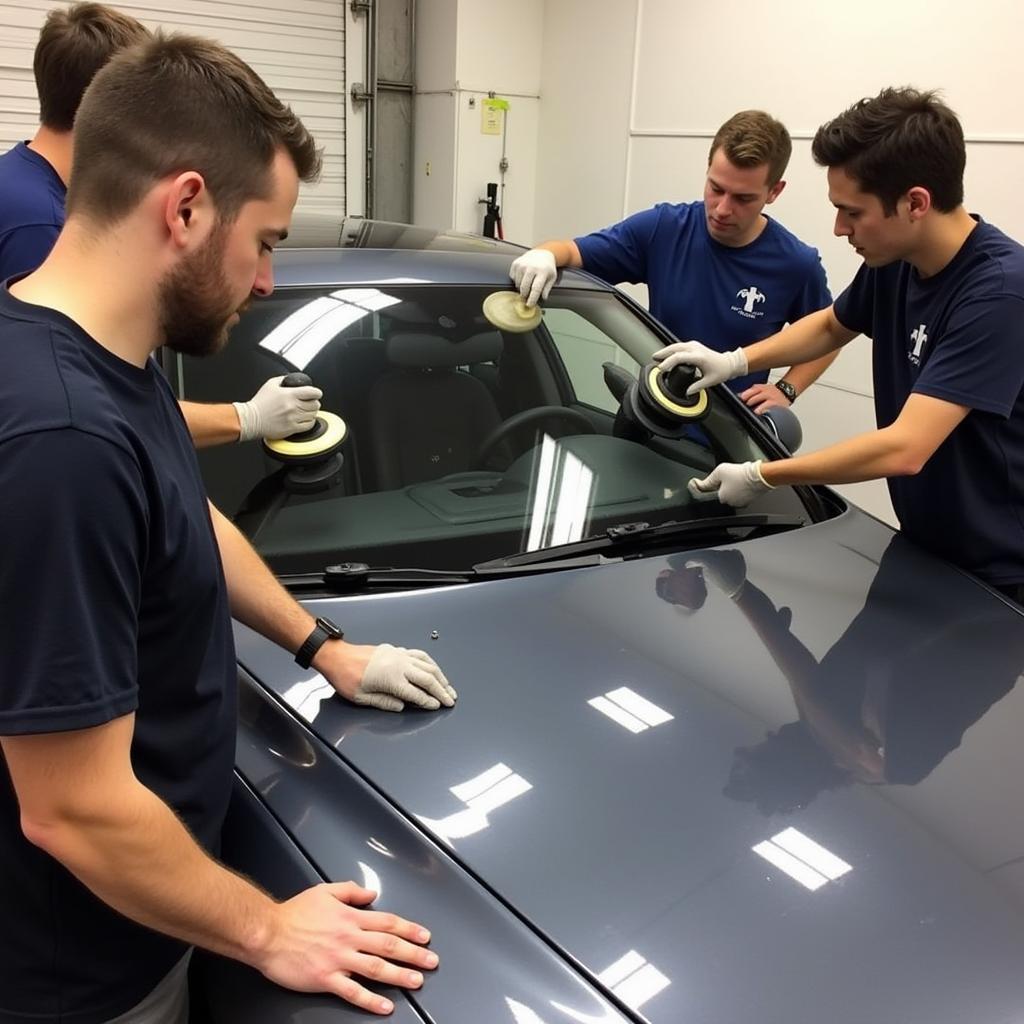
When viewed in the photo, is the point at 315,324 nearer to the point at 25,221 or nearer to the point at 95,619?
the point at 25,221

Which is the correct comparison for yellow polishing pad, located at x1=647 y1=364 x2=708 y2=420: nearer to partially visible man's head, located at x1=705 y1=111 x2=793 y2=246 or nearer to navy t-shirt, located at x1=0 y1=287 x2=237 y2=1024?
partially visible man's head, located at x1=705 y1=111 x2=793 y2=246

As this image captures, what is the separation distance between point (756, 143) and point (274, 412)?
1.81 metres

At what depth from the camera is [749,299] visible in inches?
121

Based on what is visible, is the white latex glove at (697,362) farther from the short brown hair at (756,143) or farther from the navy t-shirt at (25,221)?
the navy t-shirt at (25,221)

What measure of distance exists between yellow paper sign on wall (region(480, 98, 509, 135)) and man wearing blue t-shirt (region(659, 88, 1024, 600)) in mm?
4316

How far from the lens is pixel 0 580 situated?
775 millimetres

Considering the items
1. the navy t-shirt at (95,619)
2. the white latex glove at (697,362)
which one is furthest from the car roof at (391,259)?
the navy t-shirt at (95,619)

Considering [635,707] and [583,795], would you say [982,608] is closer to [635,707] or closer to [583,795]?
[635,707]

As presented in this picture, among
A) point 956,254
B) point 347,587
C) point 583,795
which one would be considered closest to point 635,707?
point 583,795

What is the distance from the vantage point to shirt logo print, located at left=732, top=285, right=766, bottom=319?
10.1 ft

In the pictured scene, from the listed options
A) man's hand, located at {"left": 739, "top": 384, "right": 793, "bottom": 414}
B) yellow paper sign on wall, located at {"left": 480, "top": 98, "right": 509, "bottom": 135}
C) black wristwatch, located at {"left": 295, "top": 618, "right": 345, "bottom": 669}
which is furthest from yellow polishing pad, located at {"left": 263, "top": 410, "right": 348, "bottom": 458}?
yellow paper sign on wall, located at {"left": 480, "top": 98, "right": 509, "bottom": 135}

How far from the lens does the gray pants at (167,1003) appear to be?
42.9 inches

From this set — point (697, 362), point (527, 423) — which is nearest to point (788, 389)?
point (697, 362)

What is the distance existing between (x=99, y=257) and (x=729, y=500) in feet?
4.76
